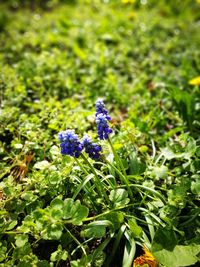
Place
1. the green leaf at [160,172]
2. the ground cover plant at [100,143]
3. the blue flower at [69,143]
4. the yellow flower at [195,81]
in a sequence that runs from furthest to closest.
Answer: the yellow flower at [195,81] → the green leaf at [160,172] → the ground cover plant at [100,143] → the blue flower at [69,143]

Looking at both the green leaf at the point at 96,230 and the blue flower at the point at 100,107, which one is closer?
the green leaf at the point at 96,230

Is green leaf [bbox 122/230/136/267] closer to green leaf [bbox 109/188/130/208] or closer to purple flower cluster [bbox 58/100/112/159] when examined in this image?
green leaf [bbox 109/188/130/208]

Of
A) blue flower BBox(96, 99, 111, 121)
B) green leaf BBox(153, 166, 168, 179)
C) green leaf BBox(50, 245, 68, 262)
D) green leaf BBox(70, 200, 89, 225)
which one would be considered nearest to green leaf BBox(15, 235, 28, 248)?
green leaf BBox(50, 245, 68, 262)

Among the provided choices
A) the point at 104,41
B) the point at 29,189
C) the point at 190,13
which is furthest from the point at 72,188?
the point at 190,13

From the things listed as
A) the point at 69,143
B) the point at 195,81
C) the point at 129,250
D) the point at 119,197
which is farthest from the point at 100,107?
the point at 195,81

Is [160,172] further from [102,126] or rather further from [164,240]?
[102,126]

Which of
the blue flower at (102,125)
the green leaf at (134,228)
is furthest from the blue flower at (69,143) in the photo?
the green leaf at (134,228)

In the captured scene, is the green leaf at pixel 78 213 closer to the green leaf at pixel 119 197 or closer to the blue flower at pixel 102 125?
the green leaf at pixel 119 197
